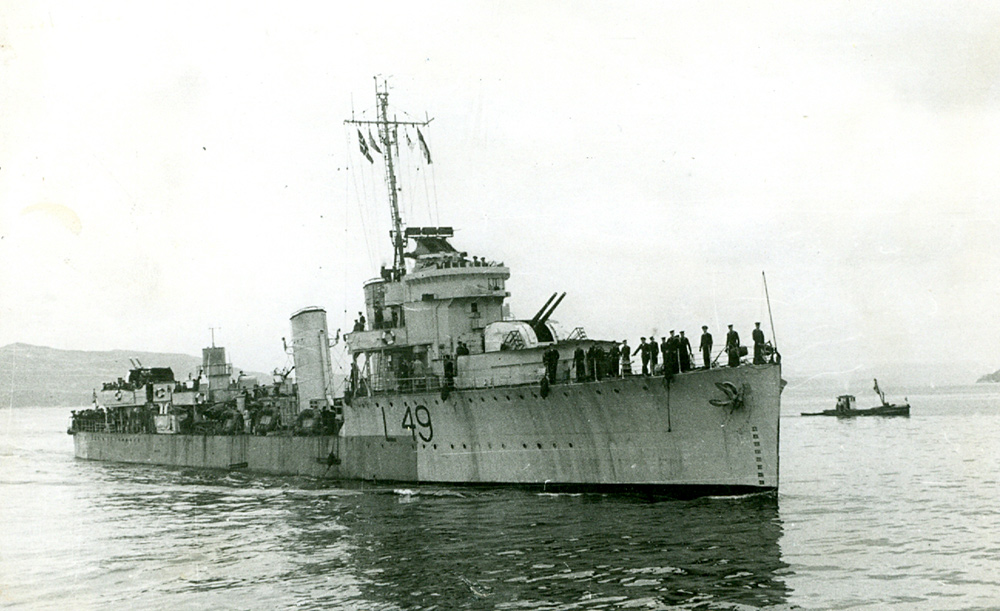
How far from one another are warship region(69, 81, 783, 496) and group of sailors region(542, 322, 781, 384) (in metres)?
0.06

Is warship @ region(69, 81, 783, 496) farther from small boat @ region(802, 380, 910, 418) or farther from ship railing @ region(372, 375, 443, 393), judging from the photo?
small boat @ region(802, 380, 910, 418)

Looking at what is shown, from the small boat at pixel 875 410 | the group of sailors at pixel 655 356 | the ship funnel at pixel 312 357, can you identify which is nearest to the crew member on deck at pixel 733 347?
the group of sailors at pixel 655 356

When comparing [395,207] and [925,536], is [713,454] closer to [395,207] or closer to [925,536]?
[925,536]

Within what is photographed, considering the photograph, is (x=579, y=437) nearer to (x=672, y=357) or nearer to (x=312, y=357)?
(x=672, y=357)

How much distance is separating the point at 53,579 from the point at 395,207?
664 inches

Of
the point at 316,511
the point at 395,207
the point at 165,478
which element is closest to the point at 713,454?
the point at 316,511

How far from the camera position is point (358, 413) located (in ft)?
92.3

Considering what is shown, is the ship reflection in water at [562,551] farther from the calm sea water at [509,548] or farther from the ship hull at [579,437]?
the ship hull at [579,437]

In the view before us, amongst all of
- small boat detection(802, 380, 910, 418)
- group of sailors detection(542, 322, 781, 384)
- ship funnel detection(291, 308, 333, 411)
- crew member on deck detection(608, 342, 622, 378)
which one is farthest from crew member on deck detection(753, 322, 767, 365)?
small boat detection(802, 380, 910, 418)

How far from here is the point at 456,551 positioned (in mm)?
16641

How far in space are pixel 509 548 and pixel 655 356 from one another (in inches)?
258

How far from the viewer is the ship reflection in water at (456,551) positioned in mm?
13453

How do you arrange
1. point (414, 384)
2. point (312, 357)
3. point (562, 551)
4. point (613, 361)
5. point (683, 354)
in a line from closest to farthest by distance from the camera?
point (562, 551), point (683, 354), point (613, 361), point (414, 384), point (312, 357)

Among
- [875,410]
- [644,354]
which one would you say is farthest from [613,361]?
[875,410]
